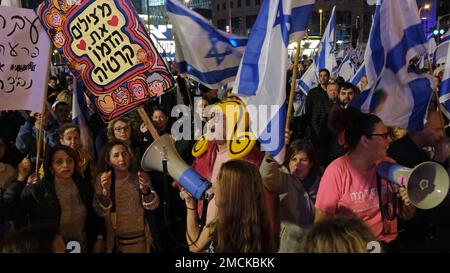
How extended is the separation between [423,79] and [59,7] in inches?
119

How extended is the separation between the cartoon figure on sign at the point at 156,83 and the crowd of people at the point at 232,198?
1.56 ft

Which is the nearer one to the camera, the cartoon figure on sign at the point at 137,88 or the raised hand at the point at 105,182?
the raised hand at the point at 105,182

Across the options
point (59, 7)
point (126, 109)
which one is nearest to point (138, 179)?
point (126, 109)

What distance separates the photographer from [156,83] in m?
3.93

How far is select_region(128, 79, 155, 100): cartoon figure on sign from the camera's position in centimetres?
390

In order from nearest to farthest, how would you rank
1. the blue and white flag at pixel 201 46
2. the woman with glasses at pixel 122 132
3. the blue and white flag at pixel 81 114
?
the blue and white flag at pixel 201 46
the woman with glasses at pixel 122 132
the blue and white flag at pixel 81 114

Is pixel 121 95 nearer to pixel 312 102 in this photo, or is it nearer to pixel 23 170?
pixel 23 170

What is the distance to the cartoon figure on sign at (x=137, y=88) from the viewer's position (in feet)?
12.8

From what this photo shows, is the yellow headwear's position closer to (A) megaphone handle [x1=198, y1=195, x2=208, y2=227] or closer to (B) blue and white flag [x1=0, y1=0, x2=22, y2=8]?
(A) megaphone handle [x1=198, y1=195, x2=208, y2=227]

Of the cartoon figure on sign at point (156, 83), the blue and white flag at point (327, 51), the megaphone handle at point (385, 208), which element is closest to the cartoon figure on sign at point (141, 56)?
the cartoon figure on sign at point (156, 83)

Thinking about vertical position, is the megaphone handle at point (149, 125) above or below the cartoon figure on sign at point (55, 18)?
below

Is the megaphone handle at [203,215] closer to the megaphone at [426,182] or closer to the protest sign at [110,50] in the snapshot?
the protest sign at [110,50]
